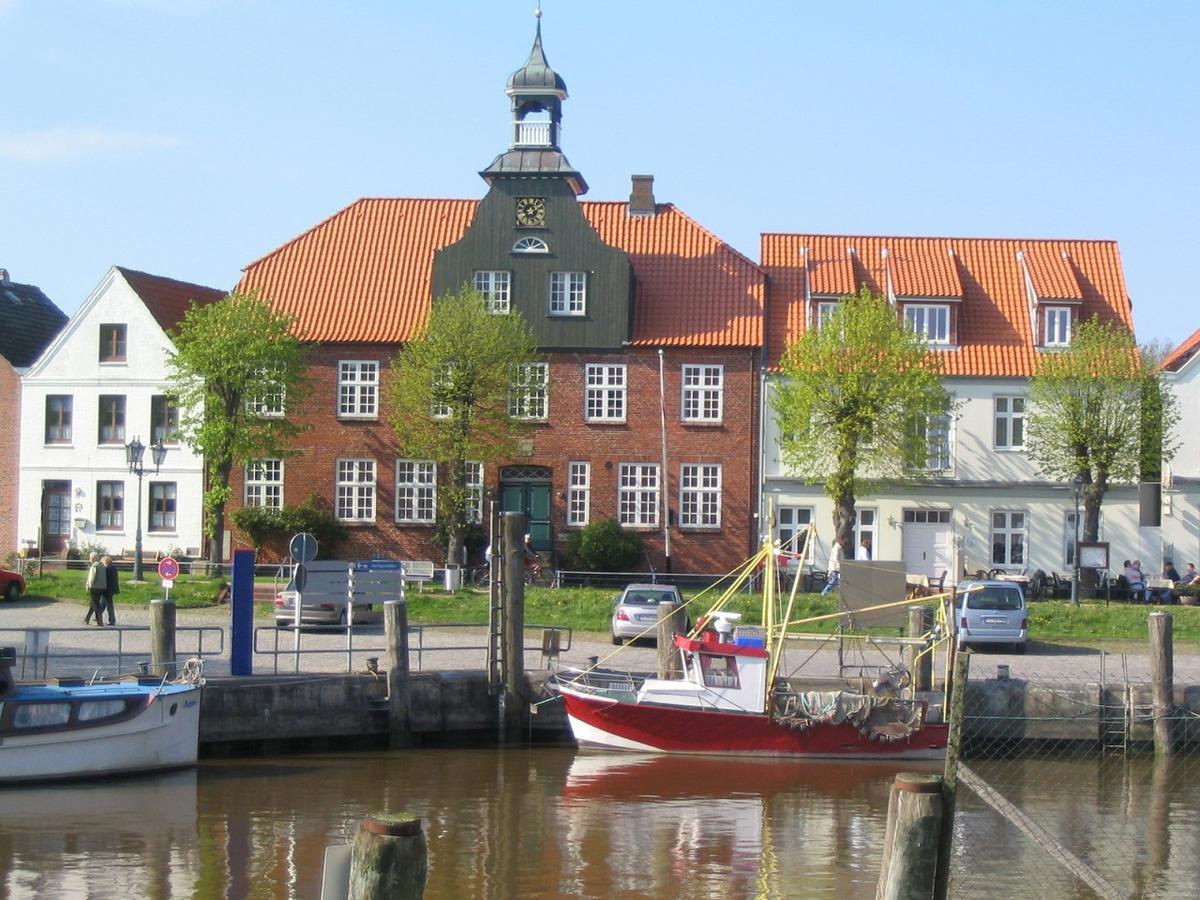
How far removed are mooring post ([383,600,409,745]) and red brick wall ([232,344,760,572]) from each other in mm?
23174

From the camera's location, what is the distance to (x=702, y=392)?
2041 inches

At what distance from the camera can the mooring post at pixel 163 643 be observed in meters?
27.2

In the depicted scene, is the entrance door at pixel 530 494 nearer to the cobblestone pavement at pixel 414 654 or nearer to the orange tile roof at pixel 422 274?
the orange tile roof at pixel 422 274

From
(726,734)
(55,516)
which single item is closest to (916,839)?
(726,734)

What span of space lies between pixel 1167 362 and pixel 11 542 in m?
35.3

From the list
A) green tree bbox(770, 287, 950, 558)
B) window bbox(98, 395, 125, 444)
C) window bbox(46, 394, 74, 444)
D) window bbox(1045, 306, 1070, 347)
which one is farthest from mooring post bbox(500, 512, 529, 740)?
window bbox(46, 394, 74, 444)

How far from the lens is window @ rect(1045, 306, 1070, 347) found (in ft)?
171

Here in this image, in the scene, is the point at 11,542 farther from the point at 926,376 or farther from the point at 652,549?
the point at 926,376

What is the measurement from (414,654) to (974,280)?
27798 mm

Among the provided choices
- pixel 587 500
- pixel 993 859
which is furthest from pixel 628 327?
pixel 993 859

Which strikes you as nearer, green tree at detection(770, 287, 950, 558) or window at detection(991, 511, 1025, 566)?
green tree at detection(770, 287, 950, 558)

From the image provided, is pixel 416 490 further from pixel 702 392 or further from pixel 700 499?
pixel 702 392

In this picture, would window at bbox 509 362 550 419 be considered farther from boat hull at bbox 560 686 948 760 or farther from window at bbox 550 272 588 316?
boat hull at bbox 560 686 948 760

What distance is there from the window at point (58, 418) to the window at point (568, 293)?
1518 cm
